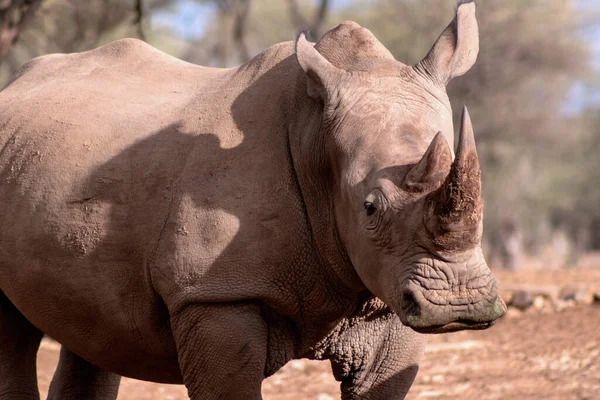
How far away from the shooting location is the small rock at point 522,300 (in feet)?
34.5

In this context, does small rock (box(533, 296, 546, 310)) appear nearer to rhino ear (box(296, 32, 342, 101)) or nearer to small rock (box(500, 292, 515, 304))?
small rock (box(500, 292, 515, 304))

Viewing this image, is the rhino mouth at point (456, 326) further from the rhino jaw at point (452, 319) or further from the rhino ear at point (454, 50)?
the rhino ear at point (454, 50)

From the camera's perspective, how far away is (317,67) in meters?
4.14

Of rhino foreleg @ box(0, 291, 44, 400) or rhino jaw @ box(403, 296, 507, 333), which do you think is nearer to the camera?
rhino jaw @ box(403, 296, 507, 333)

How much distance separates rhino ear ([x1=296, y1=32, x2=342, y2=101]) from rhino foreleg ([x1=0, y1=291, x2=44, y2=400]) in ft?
7.72

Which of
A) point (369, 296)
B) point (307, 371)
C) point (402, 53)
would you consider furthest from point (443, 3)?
point (369, 296)

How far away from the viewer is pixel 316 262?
4.26 metres

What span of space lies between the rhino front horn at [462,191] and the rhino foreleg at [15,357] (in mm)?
2944

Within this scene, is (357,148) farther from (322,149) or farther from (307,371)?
(307,371)

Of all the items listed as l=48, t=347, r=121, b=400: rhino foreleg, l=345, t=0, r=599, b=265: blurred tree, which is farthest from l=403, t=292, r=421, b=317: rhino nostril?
l=345, t=0, r=599, b=265: blurred tree

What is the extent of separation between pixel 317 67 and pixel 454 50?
62 cm

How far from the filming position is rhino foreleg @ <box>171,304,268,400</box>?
417 cm

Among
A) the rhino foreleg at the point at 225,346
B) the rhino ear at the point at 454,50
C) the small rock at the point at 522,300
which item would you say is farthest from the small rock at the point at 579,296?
the rhino foreleg at the point at 225,346

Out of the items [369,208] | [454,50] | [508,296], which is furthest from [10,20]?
[369,208]
